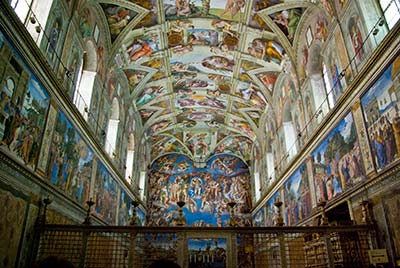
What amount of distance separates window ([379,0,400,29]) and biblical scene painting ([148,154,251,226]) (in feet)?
75.5

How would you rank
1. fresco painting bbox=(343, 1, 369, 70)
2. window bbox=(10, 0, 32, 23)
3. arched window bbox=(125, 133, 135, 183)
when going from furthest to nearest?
arched window bbox=(125, 133, 135, 183) < fresco painting bbox=(343, 1, 369, 70) < window bbox=(10, 0, 32, 23)

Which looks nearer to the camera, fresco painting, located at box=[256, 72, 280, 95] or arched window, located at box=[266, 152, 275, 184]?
fresco painting, located at box=[256, 72, 280, 95]

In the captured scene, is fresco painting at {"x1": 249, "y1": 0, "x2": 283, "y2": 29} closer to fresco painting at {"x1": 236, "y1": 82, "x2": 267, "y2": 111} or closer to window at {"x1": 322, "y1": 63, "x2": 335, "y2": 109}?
window at {"x1": 322, "y1": 63, "x2": 335, "y2": 109}

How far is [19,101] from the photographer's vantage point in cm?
893

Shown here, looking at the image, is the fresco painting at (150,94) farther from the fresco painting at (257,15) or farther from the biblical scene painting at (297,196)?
the biblical scene painting at (297,196)

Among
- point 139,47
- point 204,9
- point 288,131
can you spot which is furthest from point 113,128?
point 288,131

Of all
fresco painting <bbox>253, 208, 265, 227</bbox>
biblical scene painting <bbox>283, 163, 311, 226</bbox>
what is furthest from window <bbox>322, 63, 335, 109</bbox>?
fresco painting <bbox>253, 208, 265, 227</bbox>

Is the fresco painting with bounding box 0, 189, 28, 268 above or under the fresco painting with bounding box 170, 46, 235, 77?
under

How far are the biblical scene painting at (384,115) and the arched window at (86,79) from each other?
1072 centimetres

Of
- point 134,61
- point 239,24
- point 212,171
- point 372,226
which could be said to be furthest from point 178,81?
point 372,226

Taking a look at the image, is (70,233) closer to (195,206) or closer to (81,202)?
(81,202)

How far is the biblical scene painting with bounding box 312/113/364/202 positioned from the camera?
10.9 m

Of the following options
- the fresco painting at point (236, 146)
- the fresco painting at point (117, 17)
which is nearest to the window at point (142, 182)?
the fresco painting at point (236, 146)

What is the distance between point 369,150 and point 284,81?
10289mm
